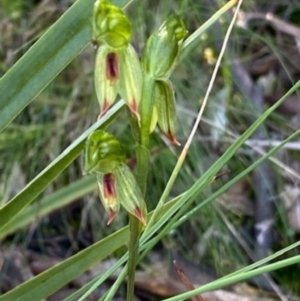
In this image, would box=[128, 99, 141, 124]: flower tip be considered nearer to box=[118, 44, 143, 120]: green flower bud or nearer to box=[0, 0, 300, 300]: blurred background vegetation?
box=[118, 44, 143, 120]: green flower bud

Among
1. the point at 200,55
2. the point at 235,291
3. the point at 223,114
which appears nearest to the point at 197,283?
the point at 235,291

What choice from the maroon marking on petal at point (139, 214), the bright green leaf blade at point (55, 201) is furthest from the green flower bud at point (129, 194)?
the bright green leaf blade at point (55, 201)

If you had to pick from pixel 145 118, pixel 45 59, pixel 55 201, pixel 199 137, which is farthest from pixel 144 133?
pixel 199 137

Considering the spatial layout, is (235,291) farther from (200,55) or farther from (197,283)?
(200,55)

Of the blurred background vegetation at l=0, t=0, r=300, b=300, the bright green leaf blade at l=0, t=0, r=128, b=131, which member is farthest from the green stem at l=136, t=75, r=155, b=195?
the blurred background vegetation at l=0, t=0, r=300, b=300

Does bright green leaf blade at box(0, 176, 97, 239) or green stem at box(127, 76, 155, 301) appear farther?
bright green leaf blade at box(0, 176, 97, 239)

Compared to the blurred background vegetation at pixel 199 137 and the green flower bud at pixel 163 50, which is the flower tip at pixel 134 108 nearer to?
the green flower bud at pixel 163 50

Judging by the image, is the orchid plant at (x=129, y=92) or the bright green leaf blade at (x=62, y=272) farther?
the bright green leaf blade at (x=62, y=272)
